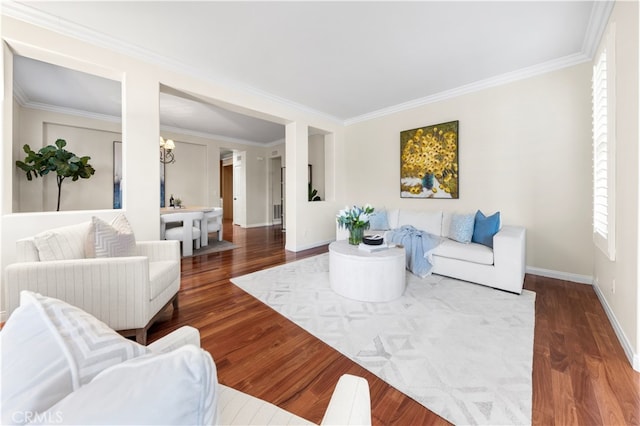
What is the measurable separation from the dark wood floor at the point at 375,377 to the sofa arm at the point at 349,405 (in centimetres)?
70

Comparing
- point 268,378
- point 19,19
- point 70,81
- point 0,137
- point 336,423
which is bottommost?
point 268,378

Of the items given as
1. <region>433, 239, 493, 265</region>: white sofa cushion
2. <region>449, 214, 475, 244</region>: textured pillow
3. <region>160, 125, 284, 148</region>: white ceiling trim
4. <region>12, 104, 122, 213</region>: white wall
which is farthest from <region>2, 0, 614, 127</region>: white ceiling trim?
<region>160, 125, 284, 148</region>: white ceiling trim

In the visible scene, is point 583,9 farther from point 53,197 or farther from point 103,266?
point 53,197

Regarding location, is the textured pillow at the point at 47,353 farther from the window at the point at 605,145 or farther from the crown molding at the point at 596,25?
the crown molding at the point at 596,25

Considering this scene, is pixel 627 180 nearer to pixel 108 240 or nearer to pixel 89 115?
pixel 108 240

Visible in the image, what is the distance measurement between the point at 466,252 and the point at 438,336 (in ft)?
4.75

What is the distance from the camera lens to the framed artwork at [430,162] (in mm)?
3920

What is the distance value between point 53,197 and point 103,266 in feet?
16.2

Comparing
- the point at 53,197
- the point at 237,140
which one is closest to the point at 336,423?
the point at 53,197

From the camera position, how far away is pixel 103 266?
5.50 ft

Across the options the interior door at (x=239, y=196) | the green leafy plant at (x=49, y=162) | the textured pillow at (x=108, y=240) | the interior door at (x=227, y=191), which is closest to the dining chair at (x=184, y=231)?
the green leafy plant at (x=49, y=162)

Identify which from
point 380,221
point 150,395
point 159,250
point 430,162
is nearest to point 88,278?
point 159,250

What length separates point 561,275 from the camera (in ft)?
10.2

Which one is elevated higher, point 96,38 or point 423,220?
point 96,38
